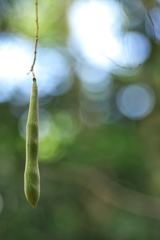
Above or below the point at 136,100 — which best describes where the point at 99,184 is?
below

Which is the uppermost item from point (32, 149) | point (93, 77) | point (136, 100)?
point (32, 149)

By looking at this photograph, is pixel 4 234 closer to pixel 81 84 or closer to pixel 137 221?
pixel 137 221

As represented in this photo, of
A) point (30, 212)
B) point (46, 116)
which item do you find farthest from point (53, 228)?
point (46, 116)

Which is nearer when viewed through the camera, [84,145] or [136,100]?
[84,145]

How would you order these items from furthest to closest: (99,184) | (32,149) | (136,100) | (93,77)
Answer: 1. (136,100)
2. (93,77)
3. (99,184)
4. (32,149)

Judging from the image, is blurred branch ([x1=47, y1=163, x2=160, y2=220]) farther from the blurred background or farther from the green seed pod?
the green seed pod

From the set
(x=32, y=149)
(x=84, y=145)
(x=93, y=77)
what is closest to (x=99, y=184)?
(x=84, y=145)

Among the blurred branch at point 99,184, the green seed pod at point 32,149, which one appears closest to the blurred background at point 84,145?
the blurred branch at point 99,184

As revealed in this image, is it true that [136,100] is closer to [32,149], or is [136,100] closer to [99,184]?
[99,184]
